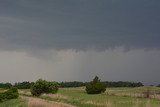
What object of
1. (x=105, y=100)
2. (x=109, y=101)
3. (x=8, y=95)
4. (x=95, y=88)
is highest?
(x=95, y=88)

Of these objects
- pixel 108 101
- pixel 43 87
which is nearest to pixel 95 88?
pixel 43 87

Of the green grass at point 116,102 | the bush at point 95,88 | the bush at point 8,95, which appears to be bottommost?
the green grass at point 116,102

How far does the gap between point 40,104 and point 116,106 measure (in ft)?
21.5

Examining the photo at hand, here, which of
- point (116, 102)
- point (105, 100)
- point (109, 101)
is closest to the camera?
point (116, 102)

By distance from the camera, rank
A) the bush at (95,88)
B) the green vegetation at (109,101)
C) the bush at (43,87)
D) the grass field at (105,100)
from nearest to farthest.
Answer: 1. the green vegetation at (109,101)
2. the grass field at (105,100)
3. the bush at (95,88)
4. the bush at (43,87)

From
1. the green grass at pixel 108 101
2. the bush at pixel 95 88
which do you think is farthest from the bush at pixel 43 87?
the green grass at pixel 108 101

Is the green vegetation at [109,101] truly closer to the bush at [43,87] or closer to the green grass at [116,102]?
the green grass at [116,102]

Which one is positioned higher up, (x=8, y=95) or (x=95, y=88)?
(x=95, y=88)

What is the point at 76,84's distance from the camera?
13250 centimetres

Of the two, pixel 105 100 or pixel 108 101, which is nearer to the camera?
pixel 108 101

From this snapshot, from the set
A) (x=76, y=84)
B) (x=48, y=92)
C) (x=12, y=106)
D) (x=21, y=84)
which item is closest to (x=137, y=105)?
(x=12, y=106)

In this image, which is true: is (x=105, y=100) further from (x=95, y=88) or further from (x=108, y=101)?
(x=95, y=88)

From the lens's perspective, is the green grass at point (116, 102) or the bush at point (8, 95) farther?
the bush at point (8, 95)

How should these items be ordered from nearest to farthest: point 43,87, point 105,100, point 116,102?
1. point 116,102
2. point 105,100
3. point 43,87
